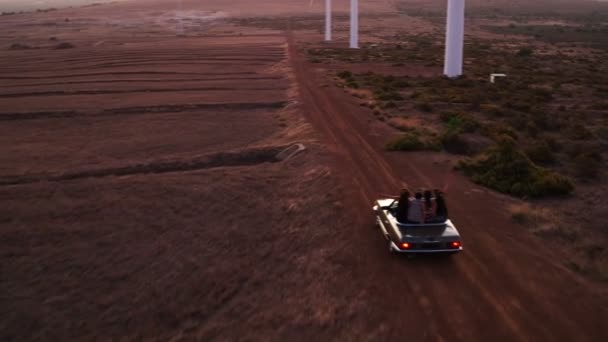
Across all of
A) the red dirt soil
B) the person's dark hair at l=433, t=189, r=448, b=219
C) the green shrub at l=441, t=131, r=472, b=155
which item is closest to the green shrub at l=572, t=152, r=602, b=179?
the green shrub at l=441, t=131, r=472, b=155

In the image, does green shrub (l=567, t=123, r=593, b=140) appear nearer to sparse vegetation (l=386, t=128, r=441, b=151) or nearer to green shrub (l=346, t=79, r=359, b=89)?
sparse vegetation (l=386, t=128, r=441, b=151)

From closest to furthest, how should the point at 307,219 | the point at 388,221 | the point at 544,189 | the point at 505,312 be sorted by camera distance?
the point at 505,312 < the point at 388,221 < the point at 307,219 < the point at 544,189

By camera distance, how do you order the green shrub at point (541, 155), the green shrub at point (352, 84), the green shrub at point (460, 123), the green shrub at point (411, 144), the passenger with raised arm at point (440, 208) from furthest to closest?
the green shrub at point (352, 84) → the green shrub at point (460, 123) → the green shrub at point (411, 144) → the green shrub at point (541, 155) → the passenger with raised arm at point (440, 208)

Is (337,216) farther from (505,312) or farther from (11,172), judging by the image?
(11,172)

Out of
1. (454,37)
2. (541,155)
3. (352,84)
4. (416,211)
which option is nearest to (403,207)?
(416,211)

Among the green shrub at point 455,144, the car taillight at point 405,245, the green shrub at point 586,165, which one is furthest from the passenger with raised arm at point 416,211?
the green shrub at point 455,144

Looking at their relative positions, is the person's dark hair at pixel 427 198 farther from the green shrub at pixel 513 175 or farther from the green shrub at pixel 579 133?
the green shrub at pixel 579 133

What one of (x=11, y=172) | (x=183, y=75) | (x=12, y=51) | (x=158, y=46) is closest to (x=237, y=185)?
(x=11, y=172)
